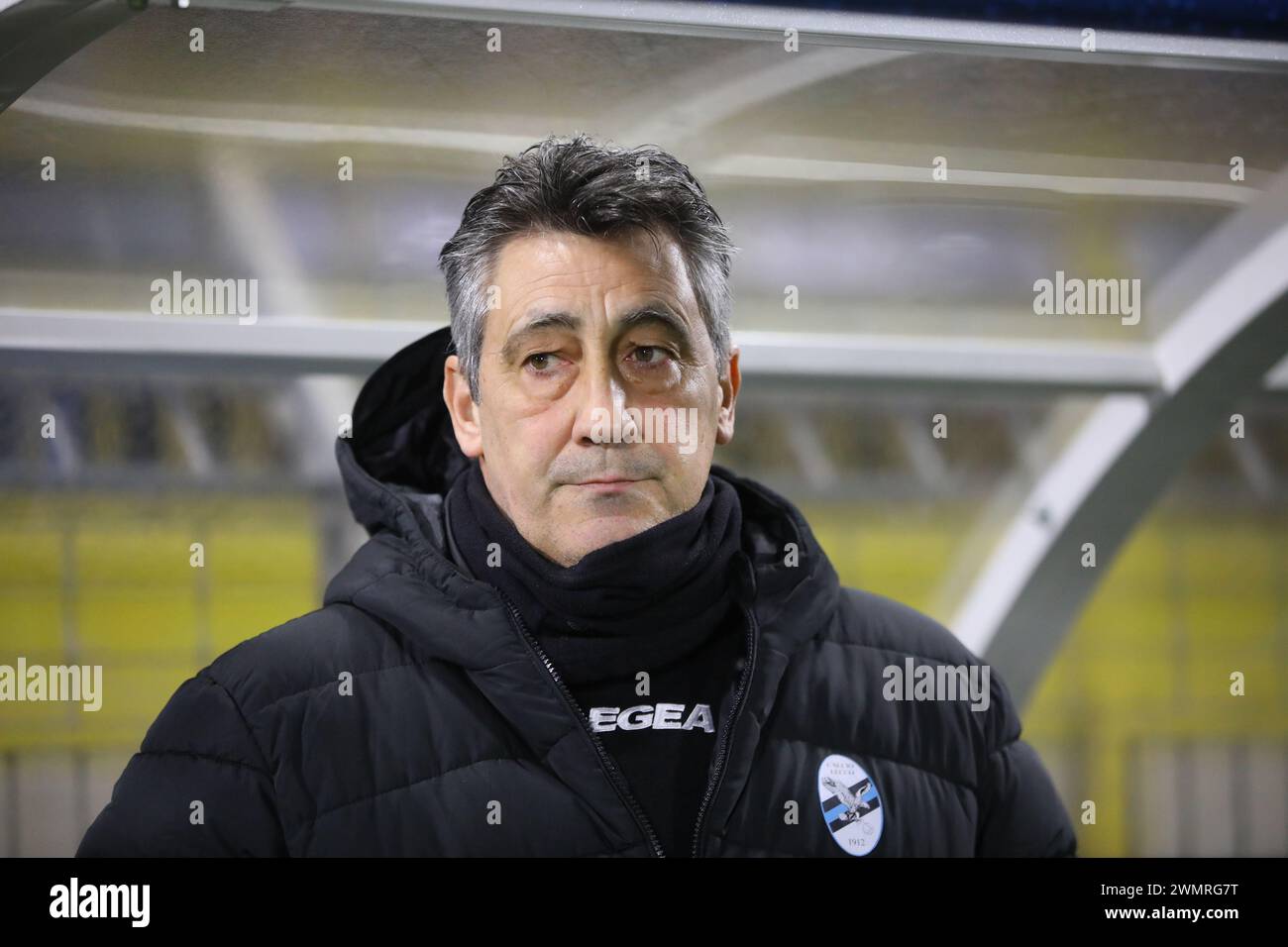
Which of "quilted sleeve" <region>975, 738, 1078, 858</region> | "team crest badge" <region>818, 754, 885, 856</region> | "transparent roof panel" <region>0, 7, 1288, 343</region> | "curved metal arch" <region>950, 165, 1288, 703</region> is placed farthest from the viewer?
"curved metal arch" <region>950, 165, 1288, 703</region>

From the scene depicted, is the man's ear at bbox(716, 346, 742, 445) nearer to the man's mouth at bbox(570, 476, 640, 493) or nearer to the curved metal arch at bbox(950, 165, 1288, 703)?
the man's mouth at bbox(570, 476, 640, 493)

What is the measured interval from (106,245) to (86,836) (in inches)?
55.1

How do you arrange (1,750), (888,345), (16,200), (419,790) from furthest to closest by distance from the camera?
(888,345) → (16,200) → (1,750) → (419,790)

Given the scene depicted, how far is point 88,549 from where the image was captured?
2555 millimetres

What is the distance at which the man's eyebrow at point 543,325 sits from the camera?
1291 mm

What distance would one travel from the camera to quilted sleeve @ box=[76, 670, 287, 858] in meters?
1.24

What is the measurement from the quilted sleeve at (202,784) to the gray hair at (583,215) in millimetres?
419

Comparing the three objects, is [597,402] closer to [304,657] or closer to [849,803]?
[304,657]

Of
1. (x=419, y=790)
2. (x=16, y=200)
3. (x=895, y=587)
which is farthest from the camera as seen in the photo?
(x=895, y=587)

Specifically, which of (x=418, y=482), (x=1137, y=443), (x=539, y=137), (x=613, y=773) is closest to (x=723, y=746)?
(x=613, y=773)

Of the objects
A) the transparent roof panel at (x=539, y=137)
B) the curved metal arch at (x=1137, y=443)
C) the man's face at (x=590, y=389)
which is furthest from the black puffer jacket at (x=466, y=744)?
the curved metal arch at (x=1137, y=443)

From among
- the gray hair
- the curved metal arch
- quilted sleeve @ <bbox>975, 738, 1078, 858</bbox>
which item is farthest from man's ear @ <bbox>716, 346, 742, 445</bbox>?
the curved metal arch

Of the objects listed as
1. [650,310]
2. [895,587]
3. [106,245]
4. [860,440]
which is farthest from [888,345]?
[106,245]
